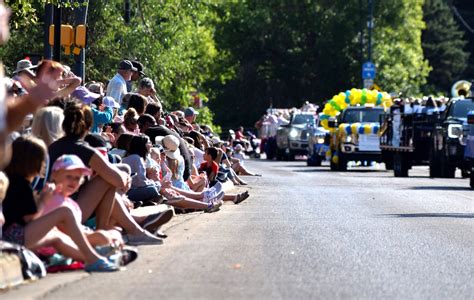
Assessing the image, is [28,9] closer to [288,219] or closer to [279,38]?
[288,219]

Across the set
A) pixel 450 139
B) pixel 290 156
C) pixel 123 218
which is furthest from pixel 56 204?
pixel 290 156

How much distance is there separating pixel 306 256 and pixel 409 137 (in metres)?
25.7

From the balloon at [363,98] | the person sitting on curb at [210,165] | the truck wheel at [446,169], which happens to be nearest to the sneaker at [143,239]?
the person sitting on curb at [210,165]

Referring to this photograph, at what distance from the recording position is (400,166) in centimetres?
3988

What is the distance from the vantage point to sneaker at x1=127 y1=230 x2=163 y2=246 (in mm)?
14555

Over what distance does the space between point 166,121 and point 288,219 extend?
16.4 feet

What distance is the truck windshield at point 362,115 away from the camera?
150 ft

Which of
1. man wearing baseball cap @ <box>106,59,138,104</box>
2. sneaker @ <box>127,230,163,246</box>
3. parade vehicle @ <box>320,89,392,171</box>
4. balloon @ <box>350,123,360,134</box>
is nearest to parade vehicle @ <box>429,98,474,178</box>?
parade vehicle @ <box>320,89,392,171</box>

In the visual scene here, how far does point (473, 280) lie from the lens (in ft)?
40.1

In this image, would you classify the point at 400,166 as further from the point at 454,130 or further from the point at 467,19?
the point at 467,19

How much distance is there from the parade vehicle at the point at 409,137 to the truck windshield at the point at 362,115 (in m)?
4.79

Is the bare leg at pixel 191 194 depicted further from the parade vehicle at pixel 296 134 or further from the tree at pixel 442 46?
the tree at pixel 442 46

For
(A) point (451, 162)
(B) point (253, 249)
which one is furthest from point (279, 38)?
(B) point (253, 249)

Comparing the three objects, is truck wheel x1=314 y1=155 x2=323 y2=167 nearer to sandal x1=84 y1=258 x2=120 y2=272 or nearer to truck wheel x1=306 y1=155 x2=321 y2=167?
truck wheel x1=306 y1=155 x2=321 y2=167
